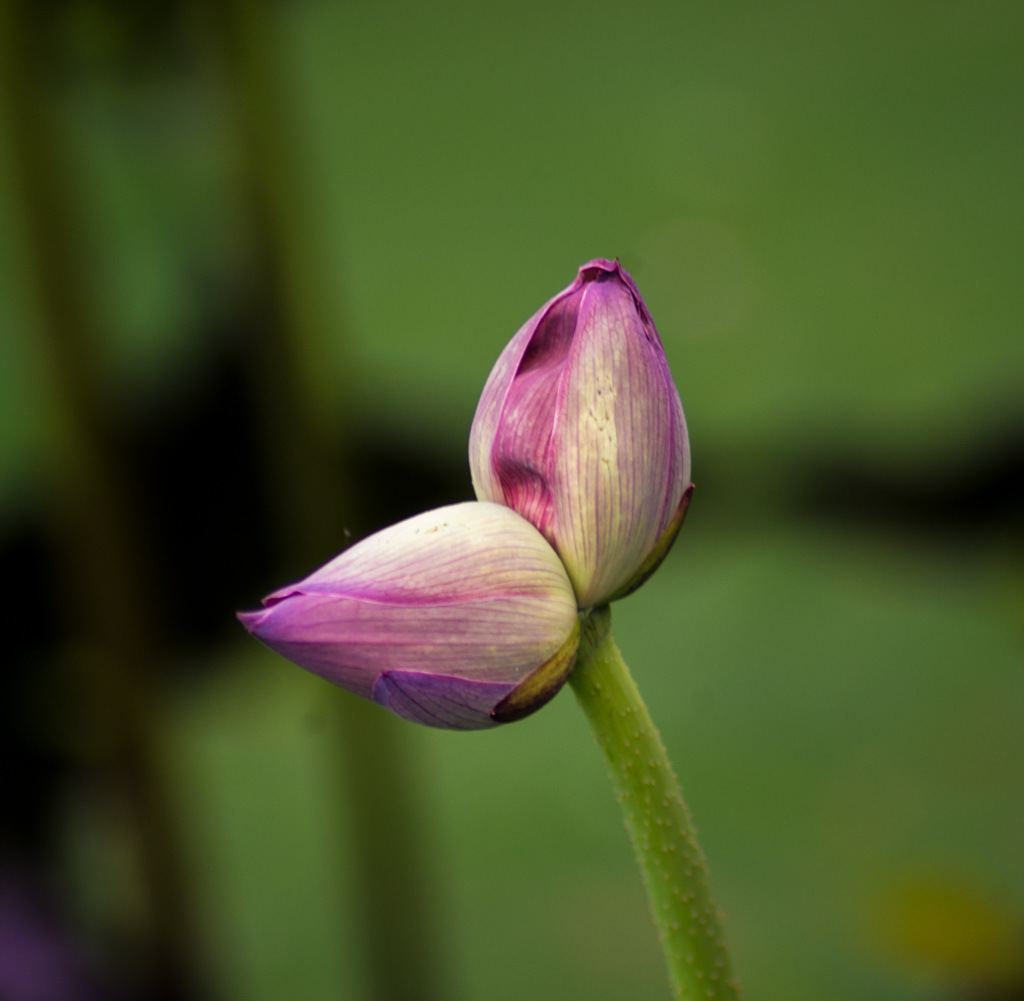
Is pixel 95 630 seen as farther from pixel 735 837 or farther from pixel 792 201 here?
pixel 792 201

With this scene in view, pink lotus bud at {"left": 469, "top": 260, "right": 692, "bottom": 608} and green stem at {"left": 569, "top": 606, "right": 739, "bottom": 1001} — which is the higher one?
pink lotus bud at {"left": 469, "top": 260, "right": 692, "bottom": 608}

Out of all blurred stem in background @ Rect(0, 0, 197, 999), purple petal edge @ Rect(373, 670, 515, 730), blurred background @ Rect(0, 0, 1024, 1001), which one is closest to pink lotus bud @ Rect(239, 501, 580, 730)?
purple petal edge @ Rect(373, 670, 515, 730)

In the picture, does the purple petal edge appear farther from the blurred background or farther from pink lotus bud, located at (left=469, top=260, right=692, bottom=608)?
the blurred background

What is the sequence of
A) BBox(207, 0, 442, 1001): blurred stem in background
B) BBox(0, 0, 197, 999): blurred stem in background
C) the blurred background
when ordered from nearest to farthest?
BBox(0, 0, 197, 999): blurred stem in background → BBox(207, 0, 442, 1001): blurred stem in background → the blurred background

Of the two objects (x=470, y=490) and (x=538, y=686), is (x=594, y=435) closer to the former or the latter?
(x=538, y=686)

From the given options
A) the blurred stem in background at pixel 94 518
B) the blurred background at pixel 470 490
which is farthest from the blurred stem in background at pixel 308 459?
the blurred stem in background at pixel 94 518

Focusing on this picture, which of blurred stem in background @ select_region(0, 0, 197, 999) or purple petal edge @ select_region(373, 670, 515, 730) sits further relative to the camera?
blurred stem in background @ select_region(0, 0, 197, 999)

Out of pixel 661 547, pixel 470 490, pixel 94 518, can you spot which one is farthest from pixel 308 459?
pixel 661 547
